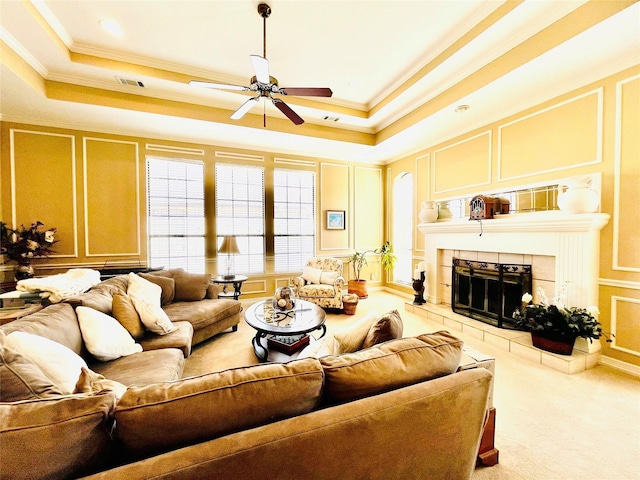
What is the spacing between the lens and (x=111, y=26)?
8.14ft

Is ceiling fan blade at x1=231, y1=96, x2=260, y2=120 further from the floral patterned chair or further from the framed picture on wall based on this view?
the framed picture on wall

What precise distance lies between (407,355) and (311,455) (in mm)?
517

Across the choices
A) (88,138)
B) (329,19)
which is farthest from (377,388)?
(88,138)

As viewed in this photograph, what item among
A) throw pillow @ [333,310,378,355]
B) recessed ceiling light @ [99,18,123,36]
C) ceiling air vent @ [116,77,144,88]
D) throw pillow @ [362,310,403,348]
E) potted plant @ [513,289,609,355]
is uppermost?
recessed ceiling light @ [99,18,123,36]

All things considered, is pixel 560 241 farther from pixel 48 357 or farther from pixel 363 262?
pixel 48 357

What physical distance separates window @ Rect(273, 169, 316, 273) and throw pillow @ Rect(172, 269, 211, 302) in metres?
1.76

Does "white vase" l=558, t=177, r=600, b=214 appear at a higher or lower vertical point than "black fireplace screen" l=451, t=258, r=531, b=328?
higher

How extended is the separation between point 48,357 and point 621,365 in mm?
4307

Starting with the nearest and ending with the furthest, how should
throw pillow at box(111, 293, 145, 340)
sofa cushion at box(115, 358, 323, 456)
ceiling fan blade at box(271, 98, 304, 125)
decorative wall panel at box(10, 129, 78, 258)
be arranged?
1. sofa cushion at box(115, 358, 323, 456)
2. throw pillow at box(111, 293, 145, 340)
3. ceiling fan blade at box(271, 98, 304, 125)
4. decorative wall panel at box(10, 129, 78, 258)

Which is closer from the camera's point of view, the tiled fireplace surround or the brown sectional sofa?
the brown sectional sofa

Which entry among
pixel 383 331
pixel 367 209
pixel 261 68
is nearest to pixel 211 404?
pixel 383 331

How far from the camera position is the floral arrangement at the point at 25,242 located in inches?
130

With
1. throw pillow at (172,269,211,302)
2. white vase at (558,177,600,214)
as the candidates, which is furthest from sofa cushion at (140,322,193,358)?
white vase at (558,177,600,214)

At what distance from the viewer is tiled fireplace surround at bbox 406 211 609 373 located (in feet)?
8.21
